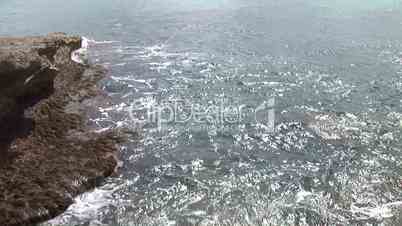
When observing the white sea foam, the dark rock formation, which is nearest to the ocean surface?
the white sea foam

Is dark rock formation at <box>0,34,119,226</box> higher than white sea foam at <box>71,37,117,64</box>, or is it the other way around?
white sea foam at <box>71,37,117,64</box>

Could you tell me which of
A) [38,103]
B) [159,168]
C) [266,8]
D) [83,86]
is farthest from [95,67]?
[266,8]

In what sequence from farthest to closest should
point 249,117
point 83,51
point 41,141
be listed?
point 83,51
point 249,117
point 41,141

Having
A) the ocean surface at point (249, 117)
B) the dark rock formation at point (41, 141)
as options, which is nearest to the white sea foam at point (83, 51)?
the ocean surface at point (249, 117)

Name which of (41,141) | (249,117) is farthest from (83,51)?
(249,117)

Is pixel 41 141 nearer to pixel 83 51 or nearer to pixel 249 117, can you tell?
pixel 249 117

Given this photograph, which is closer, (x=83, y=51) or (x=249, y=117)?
(x=249, y=117)

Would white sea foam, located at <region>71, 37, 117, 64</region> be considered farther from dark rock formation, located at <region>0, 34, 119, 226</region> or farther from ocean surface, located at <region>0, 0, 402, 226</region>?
dark rock formation, located at <region>0, 34, 119, 226</region>
